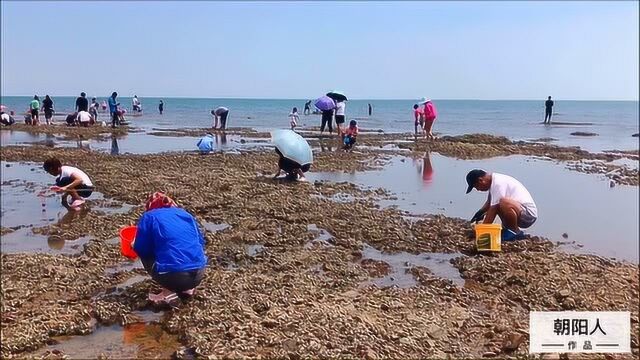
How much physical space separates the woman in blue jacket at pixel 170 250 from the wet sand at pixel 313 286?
8.9 inches

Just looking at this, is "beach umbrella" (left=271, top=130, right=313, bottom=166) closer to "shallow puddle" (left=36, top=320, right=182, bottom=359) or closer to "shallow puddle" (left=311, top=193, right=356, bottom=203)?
"shallow puddle" (left=311, top=193, right=356, bottom=203)

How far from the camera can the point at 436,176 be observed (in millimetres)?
16422

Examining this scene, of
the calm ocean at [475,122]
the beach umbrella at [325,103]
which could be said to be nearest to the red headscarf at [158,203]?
the beach umbrella at [325,103]

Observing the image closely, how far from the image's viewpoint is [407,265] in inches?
316

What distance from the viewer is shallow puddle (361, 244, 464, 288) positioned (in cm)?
732

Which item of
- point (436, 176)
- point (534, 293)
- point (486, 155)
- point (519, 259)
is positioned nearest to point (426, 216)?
point (519, 259)

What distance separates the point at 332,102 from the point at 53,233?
18426mm

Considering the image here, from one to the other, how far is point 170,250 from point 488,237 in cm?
509

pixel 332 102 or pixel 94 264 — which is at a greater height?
pixel 332 102

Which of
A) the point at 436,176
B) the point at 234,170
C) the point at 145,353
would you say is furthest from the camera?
the point at 436,176

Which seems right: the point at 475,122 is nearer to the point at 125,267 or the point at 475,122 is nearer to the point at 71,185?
the point at 71,185

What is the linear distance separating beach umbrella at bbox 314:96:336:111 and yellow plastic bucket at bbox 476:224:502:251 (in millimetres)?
18050

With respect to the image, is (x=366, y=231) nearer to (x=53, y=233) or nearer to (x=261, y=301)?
(x=261, y=301)

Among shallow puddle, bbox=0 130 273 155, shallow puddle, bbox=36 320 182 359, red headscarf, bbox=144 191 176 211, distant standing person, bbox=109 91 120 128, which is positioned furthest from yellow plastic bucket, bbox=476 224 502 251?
distant standing person, bbox=109 91 120 128
